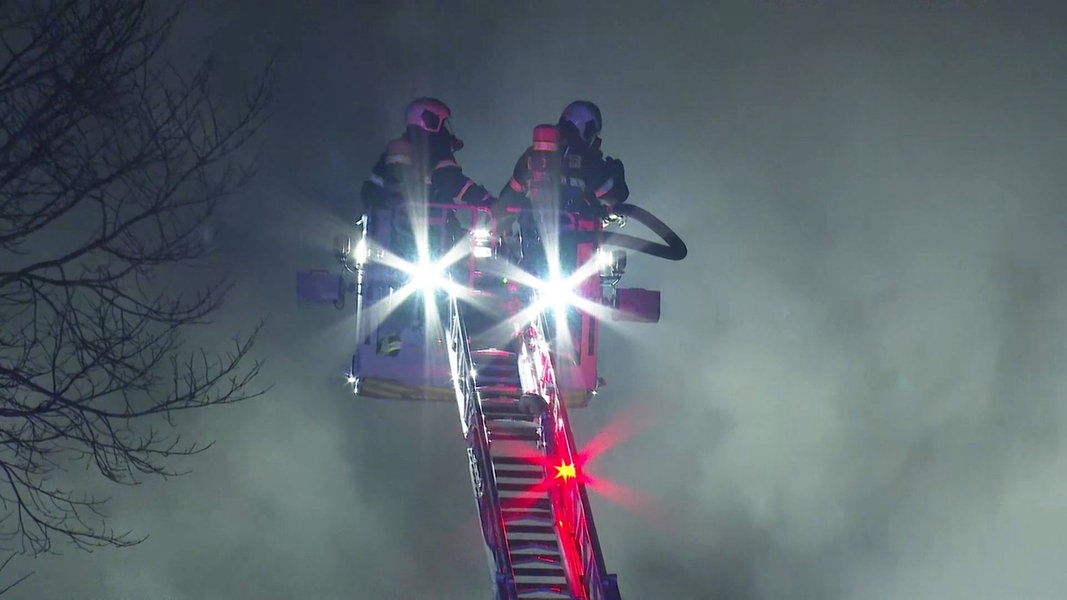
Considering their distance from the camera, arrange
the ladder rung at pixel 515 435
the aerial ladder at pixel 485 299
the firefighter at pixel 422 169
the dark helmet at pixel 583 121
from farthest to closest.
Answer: the dark helmet at pixel 583 121, the firefighter at pixel 422 169, the aerial ladder at pixel 485 299, the ladder rung at pixel 515 435

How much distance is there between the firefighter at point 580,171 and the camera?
17.9 meters

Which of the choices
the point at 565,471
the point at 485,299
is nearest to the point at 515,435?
the point at 565,471

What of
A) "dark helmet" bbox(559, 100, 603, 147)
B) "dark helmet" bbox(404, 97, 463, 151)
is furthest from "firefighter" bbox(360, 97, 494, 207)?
"dark helmet" bbox(559, 100, 603, 147)

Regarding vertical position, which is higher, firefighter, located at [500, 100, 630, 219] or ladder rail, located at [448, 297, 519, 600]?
firefighter, located at [500, 100, 630, 219]

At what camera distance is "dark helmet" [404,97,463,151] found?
19047mm

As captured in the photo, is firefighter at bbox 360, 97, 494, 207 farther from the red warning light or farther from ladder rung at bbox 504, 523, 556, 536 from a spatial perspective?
ladder rung at bbox 504, 523, 556, 536

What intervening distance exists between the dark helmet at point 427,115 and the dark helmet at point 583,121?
2.10 meters

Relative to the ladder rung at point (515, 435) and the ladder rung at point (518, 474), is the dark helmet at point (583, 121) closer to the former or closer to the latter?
the ladder rung at point (515, 435)

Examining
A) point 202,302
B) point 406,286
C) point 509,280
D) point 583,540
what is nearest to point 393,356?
point 406,286

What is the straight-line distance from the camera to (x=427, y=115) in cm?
1906

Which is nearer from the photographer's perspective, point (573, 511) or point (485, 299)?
point (573, 511)

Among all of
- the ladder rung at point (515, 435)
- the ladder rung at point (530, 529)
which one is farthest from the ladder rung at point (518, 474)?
the ladder rung at point (530, 529)

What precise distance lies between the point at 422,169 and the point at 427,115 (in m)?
1.13

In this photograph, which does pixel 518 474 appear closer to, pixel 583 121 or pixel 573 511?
pixel 573 511
